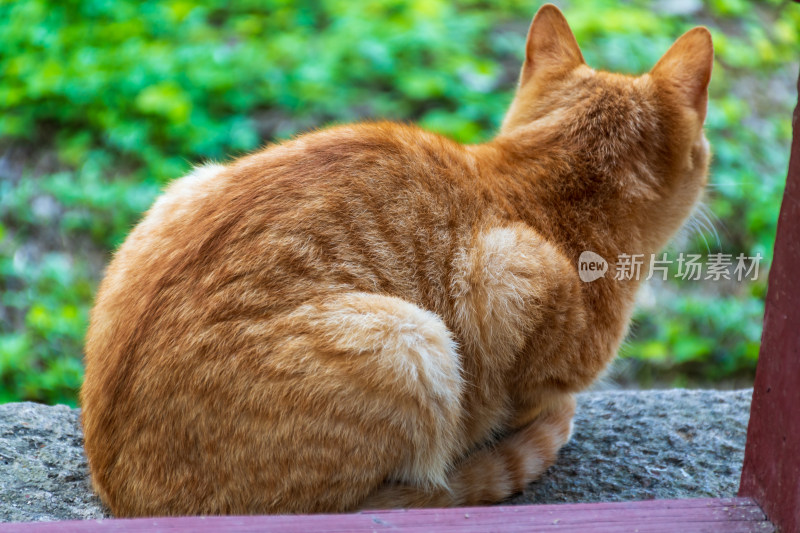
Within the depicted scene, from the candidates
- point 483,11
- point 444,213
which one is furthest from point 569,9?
point 444,213

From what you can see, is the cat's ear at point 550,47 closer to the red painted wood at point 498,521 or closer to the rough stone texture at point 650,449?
the rough stone texture at point 650,449

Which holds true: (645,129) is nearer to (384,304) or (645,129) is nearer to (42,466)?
(384,304)

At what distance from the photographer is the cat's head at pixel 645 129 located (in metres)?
2.36

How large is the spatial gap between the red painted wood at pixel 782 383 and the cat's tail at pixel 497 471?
25.9 inches

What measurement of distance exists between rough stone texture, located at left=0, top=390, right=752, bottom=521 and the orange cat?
0.36 feet

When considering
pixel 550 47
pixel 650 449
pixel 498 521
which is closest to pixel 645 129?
pixel 550 47

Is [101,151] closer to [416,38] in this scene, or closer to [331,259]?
[416,38]

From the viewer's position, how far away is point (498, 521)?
1607mm

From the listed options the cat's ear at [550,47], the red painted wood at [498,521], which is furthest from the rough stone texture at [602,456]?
the cat's ear at [550,47]

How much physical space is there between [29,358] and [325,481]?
2355 mm

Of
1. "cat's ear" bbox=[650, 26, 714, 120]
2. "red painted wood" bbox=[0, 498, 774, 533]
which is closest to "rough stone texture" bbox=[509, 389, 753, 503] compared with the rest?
"red painted wood" bbox=[0, 498, 774, 533]

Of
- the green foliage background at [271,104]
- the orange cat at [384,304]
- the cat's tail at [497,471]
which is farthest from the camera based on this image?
the green foliage background at [271,104]

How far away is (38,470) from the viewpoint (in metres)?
2.20

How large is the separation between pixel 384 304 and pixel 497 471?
616mm
